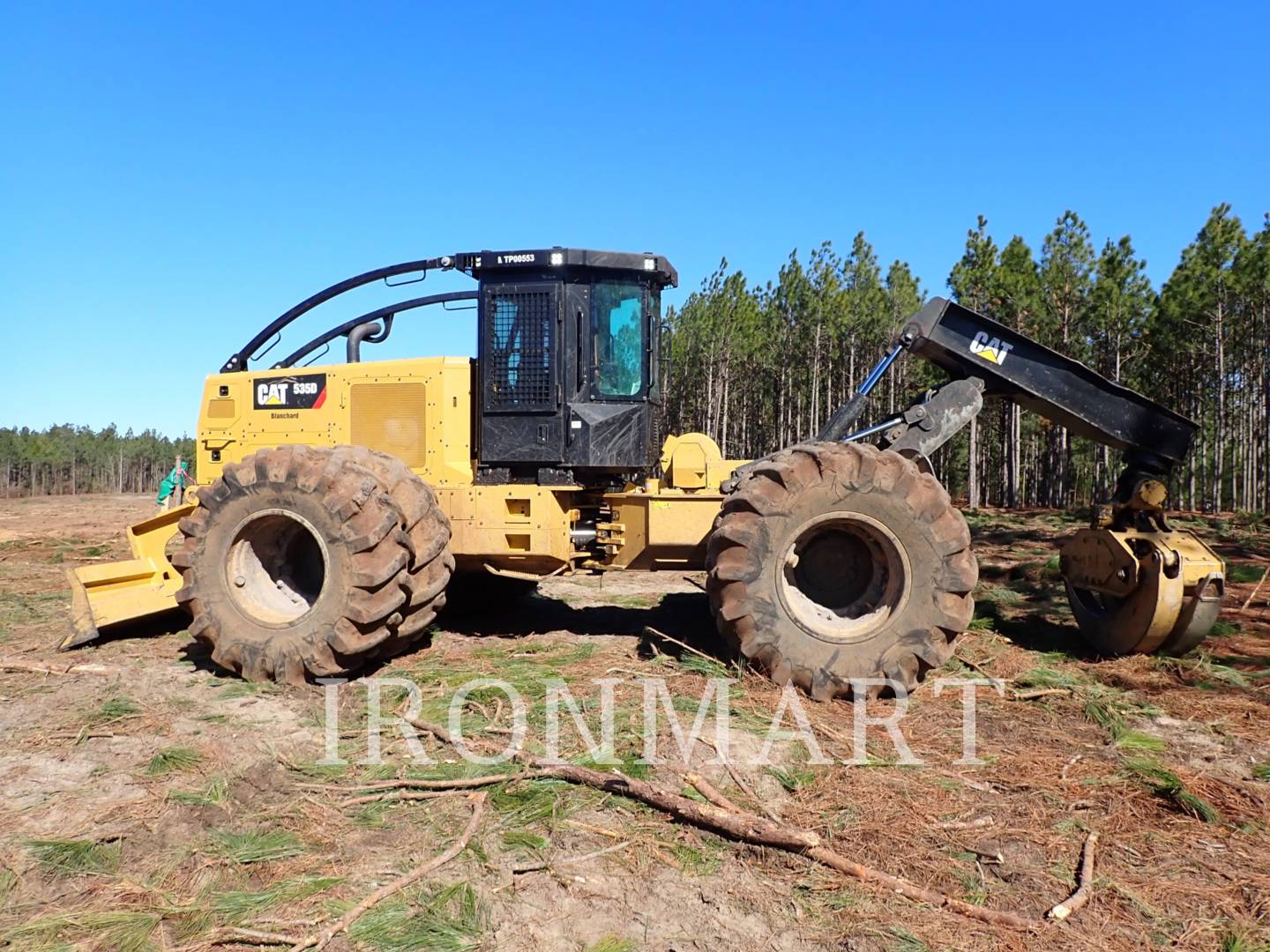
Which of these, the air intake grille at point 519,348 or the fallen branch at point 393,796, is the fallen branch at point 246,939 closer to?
the fallen branch at point 393,796

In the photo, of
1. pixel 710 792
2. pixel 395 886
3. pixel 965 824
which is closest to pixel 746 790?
pixel 710 792

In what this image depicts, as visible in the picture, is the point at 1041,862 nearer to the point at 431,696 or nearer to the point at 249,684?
the point at 431,696

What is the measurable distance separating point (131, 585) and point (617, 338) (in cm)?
465

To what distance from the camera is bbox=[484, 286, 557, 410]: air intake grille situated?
6.43 m

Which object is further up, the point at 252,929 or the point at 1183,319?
the point at 1183,319

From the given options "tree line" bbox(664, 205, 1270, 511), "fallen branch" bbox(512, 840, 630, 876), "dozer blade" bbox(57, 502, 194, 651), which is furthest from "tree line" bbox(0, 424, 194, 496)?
"fallen branch" bbox(512, 840, 630, 876)

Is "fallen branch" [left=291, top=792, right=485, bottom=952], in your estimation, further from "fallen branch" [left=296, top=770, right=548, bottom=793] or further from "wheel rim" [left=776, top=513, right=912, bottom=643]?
"wheel rim" [left=776, top=513, right=912, bottom=643]

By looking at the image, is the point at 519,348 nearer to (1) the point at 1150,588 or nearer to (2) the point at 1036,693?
(2) the point at 1036,693

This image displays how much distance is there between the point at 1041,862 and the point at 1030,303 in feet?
93.2

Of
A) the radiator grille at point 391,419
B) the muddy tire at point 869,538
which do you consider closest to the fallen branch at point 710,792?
the muddy tire at point 869,538

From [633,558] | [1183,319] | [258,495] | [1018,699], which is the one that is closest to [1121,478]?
[1018,699]

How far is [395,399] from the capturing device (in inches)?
268

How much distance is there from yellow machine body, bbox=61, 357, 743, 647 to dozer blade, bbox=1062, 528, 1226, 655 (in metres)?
2.97

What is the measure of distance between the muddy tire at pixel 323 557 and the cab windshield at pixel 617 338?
5.39ft
